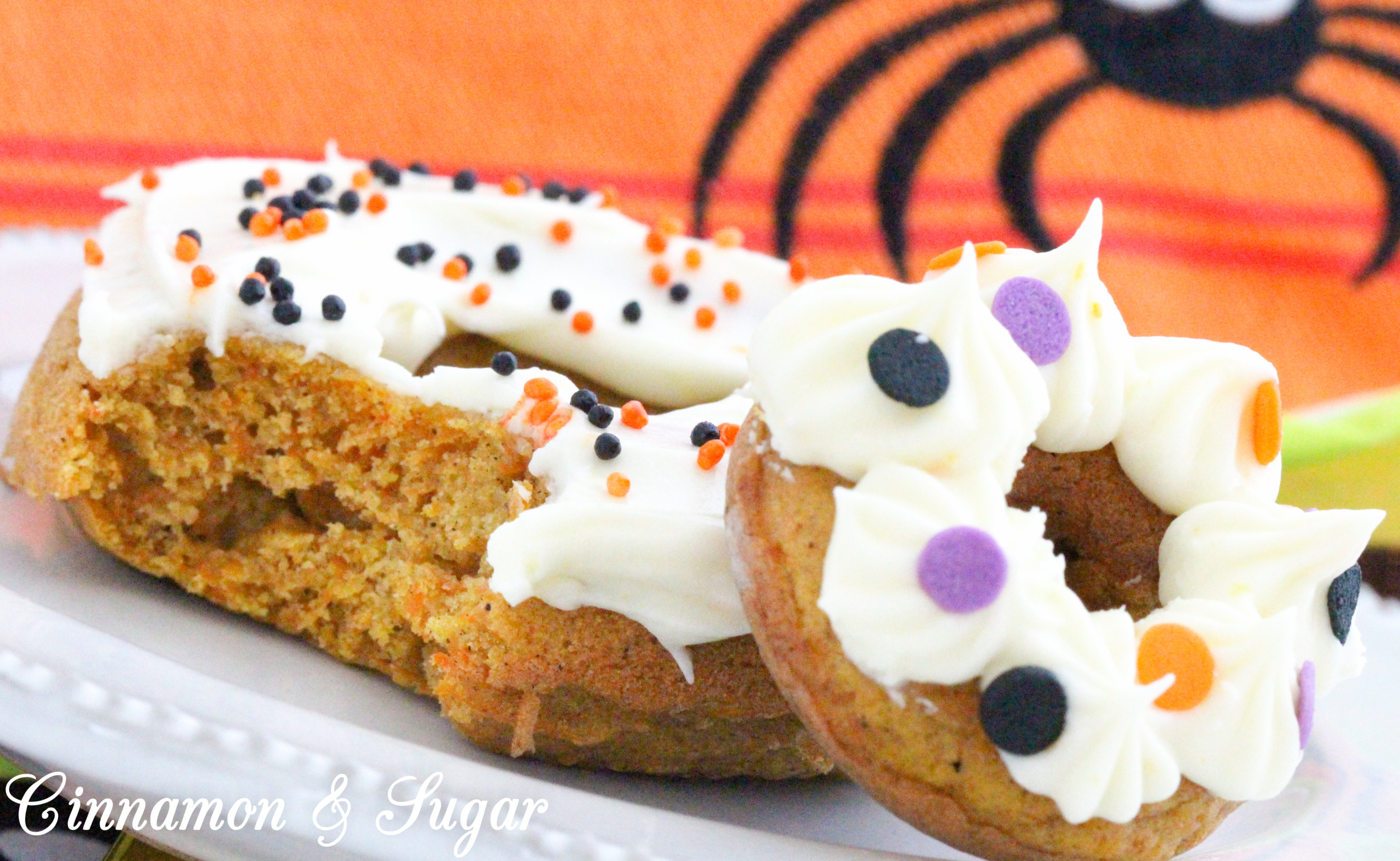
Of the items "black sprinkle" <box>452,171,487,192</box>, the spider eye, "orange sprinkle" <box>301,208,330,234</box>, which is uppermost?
the spider eye

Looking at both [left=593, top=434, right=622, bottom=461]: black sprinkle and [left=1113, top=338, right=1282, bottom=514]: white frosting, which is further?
[left=593, top=434, right=622, bottom=461]: black sprinkle

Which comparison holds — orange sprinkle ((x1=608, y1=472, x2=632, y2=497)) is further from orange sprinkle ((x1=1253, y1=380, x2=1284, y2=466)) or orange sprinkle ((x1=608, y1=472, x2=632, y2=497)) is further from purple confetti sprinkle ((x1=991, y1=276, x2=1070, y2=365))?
orange sprinkle ((x1=1253, y1=380, x2=1284, y2=466))

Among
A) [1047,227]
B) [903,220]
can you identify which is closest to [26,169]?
[903,220]

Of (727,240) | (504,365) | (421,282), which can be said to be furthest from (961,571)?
(727,240)

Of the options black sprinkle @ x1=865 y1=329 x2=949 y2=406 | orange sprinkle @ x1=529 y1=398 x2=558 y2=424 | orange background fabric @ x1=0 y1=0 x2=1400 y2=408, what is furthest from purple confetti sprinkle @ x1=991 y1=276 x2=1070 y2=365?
orange background fabric @ x1=0 y1=0 x2=1400 y2=408

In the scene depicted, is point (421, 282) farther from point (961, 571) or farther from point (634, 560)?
point (961, 571)

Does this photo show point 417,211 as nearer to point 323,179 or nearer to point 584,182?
point 323,179
